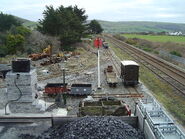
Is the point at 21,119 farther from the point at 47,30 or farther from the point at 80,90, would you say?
the point at 47,30

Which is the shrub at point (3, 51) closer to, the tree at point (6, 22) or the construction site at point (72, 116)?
the tree at point (6, 22)

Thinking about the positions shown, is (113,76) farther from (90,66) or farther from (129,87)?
(90,66)

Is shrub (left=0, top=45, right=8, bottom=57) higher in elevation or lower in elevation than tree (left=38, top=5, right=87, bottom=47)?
lower

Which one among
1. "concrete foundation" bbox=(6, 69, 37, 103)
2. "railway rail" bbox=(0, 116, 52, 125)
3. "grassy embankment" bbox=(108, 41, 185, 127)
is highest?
"concrete foundation" bbox=(6, 69, 37, 103)

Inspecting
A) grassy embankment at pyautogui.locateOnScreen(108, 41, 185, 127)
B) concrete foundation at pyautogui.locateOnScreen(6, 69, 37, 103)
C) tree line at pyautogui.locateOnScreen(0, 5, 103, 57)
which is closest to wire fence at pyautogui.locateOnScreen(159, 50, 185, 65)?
grassy embankment at pyautogui.locateOnScreen(108, 41, 185, 127)

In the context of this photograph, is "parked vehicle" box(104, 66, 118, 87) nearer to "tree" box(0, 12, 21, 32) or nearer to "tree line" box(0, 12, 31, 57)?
"tree line" box(0, 12, 31, 57)

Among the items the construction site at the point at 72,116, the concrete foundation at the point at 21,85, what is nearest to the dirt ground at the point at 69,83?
the construction site at the point at 72,116

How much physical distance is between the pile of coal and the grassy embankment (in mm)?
6813

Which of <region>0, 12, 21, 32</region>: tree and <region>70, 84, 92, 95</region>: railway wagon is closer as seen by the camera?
<region>70, 84, 92, 95</region>: railway wagon

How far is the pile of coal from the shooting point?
875 cm

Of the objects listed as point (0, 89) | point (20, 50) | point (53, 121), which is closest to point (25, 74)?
point (53, 121)

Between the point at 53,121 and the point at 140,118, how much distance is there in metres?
3.35

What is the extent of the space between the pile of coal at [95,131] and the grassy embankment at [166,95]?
681 cm

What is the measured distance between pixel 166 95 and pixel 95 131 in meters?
13.8
